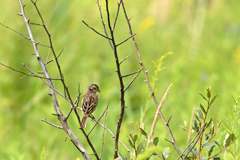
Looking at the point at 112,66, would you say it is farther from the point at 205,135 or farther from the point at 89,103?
the point at 205,135

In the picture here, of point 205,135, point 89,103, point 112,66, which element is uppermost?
point 112,66

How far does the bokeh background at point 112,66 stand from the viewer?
4.87m

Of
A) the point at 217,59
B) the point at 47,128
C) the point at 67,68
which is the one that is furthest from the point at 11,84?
the point at 217,59

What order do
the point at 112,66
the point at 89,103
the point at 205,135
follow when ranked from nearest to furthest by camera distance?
the point at 205,135 → the point at 89,103 → the point at 112,66

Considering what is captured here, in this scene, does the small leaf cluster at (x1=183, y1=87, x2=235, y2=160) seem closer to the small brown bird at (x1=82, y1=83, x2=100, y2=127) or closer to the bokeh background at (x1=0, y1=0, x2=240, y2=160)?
the bokeh background at (x1=0, y1=0, x2=240, y2=160)

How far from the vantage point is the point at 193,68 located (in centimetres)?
718

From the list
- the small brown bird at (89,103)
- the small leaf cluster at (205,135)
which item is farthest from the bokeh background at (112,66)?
the small leaf cluster at (205,135)

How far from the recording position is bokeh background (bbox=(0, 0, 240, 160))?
16.0 feet

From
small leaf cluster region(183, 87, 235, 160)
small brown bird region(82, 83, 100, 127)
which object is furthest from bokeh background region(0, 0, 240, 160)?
small leaf cluster region(183, 87, 235, 160)

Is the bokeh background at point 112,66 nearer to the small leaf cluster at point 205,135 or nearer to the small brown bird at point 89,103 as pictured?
the small brown bird at point 89,103

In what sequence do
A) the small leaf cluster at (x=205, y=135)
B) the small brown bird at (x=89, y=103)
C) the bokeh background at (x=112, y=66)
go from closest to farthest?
1. the small leaf cluster at (x=205, y=135)
2. the small brown bird at (x=89, y=103)
3. the bokeh background at (x=112, y=66)

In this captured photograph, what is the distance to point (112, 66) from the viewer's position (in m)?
7.15

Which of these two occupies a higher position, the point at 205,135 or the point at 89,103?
the point at 89,103

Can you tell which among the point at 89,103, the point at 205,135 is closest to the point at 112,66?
the point at 89,103
